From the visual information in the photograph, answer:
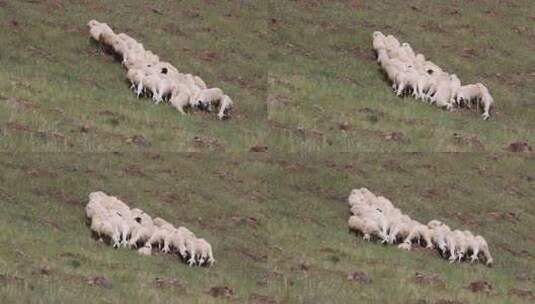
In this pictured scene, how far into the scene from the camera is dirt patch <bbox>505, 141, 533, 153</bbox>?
39.3 metres

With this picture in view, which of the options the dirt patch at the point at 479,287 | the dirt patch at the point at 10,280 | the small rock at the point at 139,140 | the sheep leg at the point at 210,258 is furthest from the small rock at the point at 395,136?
the dirt patch at the point at 10,280

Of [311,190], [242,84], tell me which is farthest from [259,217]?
[242,84]

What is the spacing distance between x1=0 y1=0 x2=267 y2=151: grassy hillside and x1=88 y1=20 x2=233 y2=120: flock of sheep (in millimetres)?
241

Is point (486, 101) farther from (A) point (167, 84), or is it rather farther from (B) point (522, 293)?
(A) point (167, 84)

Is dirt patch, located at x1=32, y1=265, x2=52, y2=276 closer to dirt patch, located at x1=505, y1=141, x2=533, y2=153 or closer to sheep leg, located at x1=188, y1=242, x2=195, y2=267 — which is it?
sheep leg, located at x1=188, y1=242, x2=195, y2=267

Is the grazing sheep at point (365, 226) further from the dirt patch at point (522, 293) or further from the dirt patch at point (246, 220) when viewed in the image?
the dirt patch at point (522, 293)

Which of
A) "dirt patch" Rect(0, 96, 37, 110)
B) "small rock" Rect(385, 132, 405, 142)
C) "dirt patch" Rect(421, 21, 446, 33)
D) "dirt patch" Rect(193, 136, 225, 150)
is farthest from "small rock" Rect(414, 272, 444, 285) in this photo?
"dirt patch" Rect(0, 96, 37, 110)

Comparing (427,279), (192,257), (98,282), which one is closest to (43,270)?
(98,282)

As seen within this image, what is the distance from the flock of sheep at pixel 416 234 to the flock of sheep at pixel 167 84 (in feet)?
13.6

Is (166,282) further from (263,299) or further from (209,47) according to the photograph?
(209,47)

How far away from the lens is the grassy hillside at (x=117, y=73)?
37.8 m

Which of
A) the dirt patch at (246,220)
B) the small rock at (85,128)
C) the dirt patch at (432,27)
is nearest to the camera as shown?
the small rock at (85,128)

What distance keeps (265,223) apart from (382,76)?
497cm

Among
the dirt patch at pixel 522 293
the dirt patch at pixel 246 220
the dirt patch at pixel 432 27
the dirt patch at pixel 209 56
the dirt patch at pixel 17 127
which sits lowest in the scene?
the dirt patch at pixel 522 293
